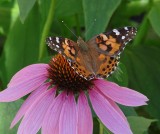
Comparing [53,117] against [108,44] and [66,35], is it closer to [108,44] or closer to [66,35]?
[108,44]

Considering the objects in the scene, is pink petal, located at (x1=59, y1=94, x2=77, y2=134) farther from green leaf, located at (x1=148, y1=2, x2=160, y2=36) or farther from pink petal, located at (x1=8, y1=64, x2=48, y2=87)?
green leaf, located at (x1=148, y1=2, x2=160, y2=36)

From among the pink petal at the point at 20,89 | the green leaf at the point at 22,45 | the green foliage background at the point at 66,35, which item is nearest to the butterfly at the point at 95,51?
the pink petal at the point at 20,89

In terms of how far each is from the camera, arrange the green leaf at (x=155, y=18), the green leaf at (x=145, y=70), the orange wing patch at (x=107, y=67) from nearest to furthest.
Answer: the orange wing patch at (x=107, y=67), the green leaf at (x=155, y=18), the green leaf at (x=145, y=70)

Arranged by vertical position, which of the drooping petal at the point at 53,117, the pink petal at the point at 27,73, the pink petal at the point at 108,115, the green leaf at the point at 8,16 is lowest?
the pink petal at the point at 108,115

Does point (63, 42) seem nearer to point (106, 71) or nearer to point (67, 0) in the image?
point (106, 71)

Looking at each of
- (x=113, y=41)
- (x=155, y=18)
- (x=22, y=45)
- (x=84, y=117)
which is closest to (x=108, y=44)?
(x=113, y=41)

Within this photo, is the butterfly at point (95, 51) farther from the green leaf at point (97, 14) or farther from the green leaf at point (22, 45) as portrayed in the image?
the green leaf at point (22, 45)

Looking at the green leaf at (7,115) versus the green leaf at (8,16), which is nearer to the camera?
the green leaf at (7,115)

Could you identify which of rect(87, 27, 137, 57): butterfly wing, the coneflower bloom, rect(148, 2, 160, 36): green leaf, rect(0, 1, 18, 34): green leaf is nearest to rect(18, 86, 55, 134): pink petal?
the coneflower bloom
